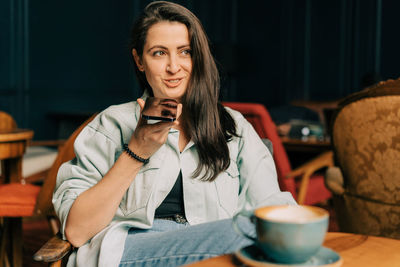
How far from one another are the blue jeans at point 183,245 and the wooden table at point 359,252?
15 cm

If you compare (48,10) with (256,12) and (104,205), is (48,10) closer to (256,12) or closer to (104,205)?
(256,12)

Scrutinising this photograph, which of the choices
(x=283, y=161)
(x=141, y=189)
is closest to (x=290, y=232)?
(x=141, y=189)

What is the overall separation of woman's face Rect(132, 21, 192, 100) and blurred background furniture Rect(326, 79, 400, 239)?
817 mm

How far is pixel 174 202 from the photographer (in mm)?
1487

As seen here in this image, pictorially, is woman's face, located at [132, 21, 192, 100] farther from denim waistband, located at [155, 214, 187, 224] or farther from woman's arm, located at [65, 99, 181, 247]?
denim waistband, located at [155, 214, 187, 224]

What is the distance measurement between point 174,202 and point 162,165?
0.38 ft

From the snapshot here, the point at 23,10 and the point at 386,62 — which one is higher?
the point at 23,10

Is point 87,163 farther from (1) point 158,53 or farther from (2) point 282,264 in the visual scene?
(2) point 282,264

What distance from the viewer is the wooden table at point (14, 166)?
263 cm

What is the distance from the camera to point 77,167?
1.40 meters

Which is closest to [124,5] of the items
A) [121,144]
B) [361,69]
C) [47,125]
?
[47,125]

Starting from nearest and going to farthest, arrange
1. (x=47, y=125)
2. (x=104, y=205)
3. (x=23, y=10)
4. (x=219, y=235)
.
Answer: (x=219, y=235) → (x=104, y=205) → (x=23, y=10) → (x=47, y=125)

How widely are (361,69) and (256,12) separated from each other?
6.35ft

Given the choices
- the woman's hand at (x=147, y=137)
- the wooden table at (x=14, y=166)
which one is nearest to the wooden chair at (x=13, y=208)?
the wooden table at (x=14, y=166)
